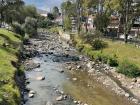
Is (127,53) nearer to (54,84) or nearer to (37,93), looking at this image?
(54,84)

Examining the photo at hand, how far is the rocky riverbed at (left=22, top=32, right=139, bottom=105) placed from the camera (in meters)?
40.2

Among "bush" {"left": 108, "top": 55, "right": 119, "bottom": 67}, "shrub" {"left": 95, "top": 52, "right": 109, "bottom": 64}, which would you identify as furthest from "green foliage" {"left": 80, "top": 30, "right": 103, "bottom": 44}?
"bush" {"left": 108, "top": 55, "right": 119, "bottom": 67}

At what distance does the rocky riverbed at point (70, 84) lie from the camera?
4019 centimetres

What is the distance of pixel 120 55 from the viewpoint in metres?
65.8

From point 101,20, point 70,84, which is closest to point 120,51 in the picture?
point 70,84

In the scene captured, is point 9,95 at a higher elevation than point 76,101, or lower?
higher

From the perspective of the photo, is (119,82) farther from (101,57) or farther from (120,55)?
(101,57)

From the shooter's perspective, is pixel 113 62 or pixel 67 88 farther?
pixel 113 62

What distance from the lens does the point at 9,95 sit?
106 feet

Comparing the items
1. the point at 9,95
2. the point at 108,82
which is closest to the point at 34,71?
the point at 108,82

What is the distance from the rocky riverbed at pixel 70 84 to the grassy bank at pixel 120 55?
2.12 m

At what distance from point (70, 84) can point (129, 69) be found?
8966mm

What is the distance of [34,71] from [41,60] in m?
12.8

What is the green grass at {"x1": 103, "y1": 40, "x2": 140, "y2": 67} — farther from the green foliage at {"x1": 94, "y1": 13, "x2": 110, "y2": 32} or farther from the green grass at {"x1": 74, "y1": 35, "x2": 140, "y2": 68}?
the green foliage at {"x1": 94, "y1": 13, "x2": 110, "y2": 32}
